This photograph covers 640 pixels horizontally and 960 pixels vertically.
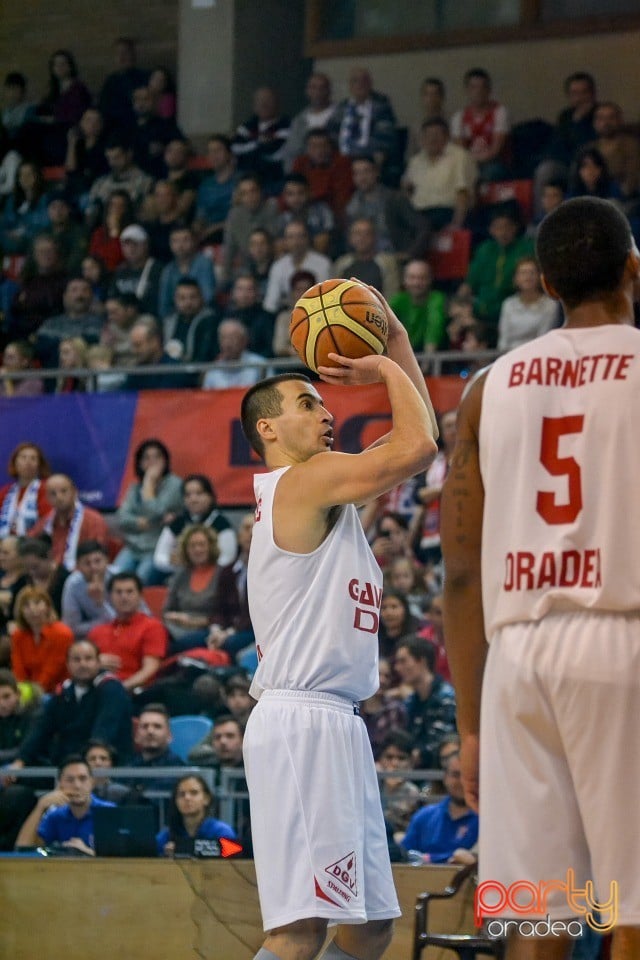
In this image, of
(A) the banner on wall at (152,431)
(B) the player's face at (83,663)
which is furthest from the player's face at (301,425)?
(A) the banner on wall at (152,431)

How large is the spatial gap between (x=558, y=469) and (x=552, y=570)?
0.23m

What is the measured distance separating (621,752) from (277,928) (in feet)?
5.92

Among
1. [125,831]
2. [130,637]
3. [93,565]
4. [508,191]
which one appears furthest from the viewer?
[508,191]

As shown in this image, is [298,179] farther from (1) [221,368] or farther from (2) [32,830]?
(2) [32,830]

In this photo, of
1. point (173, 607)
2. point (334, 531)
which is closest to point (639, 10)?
point (173, 607)

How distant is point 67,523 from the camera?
12.0 meters

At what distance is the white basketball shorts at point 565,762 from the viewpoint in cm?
305

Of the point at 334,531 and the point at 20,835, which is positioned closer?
the point at 334,531

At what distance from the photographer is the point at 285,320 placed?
12.6m

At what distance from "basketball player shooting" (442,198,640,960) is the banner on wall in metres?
7.75

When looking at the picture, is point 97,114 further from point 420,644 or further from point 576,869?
point 576,869

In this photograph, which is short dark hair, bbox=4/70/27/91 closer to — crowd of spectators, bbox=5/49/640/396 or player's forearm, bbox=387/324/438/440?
crowd of spectators, bbox=5/49/640/396

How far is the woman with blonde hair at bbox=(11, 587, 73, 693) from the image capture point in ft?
36.3

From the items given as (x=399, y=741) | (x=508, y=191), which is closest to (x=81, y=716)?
(x=399, y=741)
